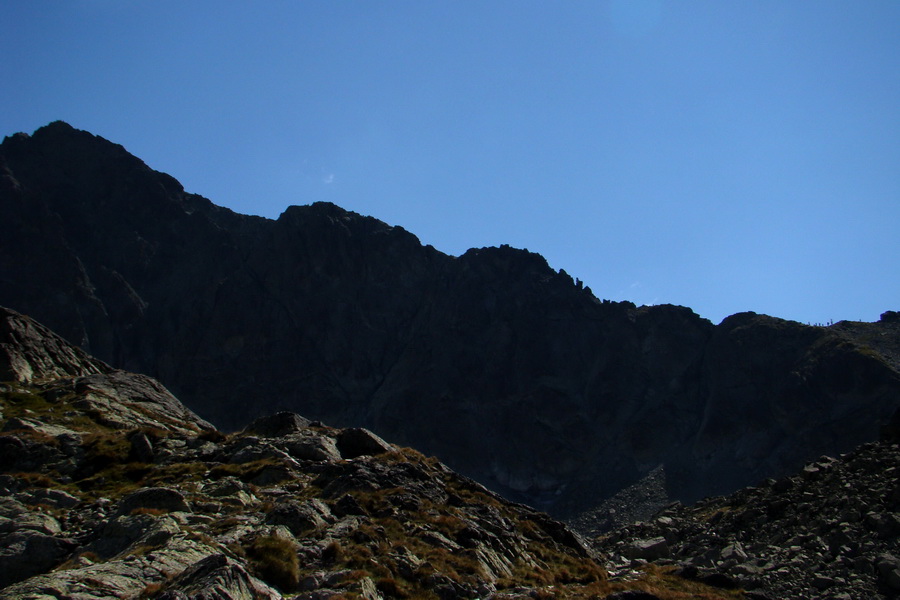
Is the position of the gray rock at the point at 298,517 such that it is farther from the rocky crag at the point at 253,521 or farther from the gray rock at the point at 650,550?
the gray rock at the point at 650,550

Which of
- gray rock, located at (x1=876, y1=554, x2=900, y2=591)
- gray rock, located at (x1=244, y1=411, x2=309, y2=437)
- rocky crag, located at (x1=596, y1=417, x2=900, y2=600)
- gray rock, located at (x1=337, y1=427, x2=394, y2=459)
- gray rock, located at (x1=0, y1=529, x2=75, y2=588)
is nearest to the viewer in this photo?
gray rock, located at (x1=0, y1=529, x2=75, y2=588)

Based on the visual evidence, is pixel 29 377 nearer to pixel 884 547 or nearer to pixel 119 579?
pixel 119 579

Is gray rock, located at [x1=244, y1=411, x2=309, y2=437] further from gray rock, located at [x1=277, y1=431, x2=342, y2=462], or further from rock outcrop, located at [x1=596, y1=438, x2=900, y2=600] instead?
rock outcrop, located at [x1=596, y1=438, x2=900, y2=600]

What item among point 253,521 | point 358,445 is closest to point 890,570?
point 253,521

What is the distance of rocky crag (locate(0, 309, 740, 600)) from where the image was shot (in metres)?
20.0

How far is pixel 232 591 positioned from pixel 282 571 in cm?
353

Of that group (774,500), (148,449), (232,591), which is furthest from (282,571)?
(774,500)

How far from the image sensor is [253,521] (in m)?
25.4

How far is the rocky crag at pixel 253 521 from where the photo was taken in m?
20.0

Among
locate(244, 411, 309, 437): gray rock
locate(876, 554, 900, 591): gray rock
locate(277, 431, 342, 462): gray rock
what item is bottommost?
locate(876, 554, 900, 591): gray rock

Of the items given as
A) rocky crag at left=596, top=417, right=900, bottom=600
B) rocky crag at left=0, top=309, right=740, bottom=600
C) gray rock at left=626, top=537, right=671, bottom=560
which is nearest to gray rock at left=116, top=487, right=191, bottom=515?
rocky crag at left=0, top=309, right=740, bottom=600

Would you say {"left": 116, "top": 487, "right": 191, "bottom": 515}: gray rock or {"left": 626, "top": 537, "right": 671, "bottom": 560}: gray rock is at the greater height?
{"left": 116, "top": 487, "right": 191, "bottom": 515}: gray rock

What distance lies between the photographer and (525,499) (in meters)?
193

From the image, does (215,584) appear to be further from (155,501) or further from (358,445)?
(358,445)
